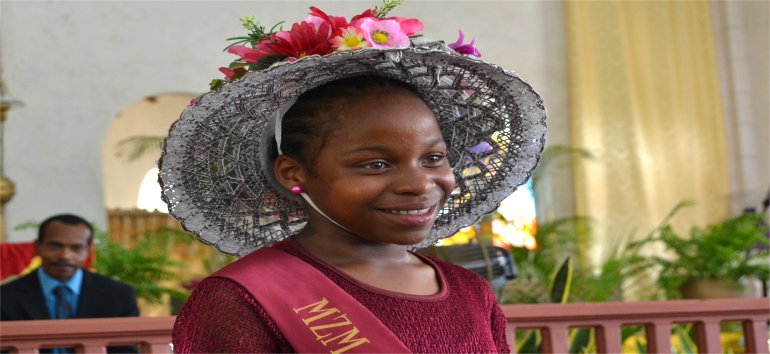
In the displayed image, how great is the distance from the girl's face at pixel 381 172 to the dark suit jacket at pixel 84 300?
3408mm

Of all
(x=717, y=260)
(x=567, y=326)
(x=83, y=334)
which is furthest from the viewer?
(x=717, y=260)

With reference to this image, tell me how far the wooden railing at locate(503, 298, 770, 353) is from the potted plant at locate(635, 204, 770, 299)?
588 cm

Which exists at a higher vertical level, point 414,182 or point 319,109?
A: point 319,109

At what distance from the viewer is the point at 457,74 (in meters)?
1.78

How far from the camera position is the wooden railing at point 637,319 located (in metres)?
2.85

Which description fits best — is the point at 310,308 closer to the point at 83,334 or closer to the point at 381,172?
the point at 381,172

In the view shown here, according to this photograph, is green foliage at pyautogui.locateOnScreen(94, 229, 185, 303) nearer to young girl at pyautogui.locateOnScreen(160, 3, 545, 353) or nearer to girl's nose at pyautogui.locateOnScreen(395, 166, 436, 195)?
young girl at pyautogui.locateOnScreen(160, 3, 545, 353)

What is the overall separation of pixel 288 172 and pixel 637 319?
1.54 metres

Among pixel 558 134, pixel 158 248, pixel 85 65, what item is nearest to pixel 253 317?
pixel 158 248

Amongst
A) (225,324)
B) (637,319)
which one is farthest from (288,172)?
(637,319)

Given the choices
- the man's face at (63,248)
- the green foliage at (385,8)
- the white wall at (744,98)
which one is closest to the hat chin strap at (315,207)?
the green foliage at (385,8)

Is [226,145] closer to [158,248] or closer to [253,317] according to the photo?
[253,317]

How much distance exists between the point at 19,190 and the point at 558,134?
5.07 meters

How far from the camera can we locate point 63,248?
529 cm
